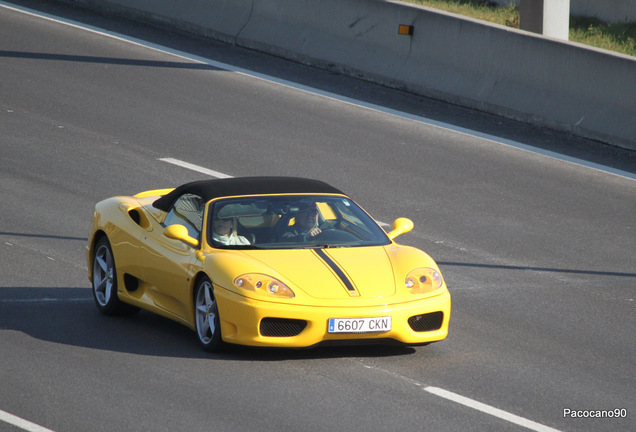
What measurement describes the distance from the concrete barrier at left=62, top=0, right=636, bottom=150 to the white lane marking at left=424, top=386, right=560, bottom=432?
9959 millimetres

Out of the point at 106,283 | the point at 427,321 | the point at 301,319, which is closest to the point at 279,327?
the point at 301,319

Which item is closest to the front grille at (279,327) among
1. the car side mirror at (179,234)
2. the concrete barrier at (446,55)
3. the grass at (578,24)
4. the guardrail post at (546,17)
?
the car side mirror at (179,234)

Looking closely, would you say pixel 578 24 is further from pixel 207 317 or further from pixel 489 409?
pixel 489 409

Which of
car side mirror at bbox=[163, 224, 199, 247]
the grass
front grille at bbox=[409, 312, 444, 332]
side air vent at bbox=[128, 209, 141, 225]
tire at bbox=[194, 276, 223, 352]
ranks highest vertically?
the grass

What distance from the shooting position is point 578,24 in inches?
923

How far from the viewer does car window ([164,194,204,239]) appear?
939 centimetres

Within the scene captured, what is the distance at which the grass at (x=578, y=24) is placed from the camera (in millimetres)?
20672

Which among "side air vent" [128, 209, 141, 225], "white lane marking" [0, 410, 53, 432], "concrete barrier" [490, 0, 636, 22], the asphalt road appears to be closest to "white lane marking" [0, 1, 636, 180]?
the asphalt road

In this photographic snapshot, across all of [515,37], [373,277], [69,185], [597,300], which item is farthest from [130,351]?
[515,37]

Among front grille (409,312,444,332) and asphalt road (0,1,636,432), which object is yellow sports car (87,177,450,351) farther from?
asphalt road (0,1,636,432)

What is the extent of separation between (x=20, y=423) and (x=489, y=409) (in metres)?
2.95

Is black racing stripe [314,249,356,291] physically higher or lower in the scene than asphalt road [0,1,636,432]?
higher

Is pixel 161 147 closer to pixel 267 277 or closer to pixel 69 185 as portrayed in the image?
pixel 69 185

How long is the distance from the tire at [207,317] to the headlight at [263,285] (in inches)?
11.3
